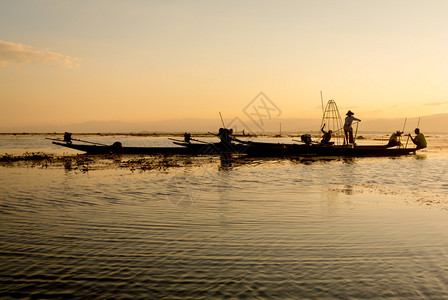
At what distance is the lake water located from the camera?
4.48m

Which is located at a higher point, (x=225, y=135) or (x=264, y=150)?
(x=225, y=135)

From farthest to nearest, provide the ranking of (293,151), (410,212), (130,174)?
(293,151) < (130,174) < (410,212)

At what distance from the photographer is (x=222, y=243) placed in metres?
6.32

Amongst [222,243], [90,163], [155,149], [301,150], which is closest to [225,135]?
[155,149]

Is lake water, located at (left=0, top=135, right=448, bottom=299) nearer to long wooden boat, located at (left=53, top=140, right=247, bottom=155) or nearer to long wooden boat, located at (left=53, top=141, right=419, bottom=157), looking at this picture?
long wooden boat, located at (left=53, top=141, right=419, bottom=157)

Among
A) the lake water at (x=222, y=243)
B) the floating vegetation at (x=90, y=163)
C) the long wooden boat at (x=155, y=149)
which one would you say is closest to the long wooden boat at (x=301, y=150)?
the long wooden boat at (x=155, y=149)

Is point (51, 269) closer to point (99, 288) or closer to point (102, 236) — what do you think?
point (99, 288)

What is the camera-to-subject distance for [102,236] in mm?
6711

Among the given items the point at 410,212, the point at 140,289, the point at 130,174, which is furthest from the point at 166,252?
the point at 130,174

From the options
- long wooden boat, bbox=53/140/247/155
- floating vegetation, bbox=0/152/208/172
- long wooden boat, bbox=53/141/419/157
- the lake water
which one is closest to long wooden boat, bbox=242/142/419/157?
long wooden boat, bbox=53/141/419/157

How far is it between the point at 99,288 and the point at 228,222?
389 cm

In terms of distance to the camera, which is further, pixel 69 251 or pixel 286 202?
pixel 286 202

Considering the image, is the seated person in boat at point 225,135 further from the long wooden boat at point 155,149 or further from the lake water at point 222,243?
the lake water at point 222,243

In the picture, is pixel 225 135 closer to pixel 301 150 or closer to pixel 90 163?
pixel 301 150
